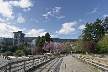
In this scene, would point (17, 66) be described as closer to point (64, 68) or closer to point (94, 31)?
point (64, 68)

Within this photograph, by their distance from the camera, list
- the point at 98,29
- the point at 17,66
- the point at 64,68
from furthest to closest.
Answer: the point at 98,29
the point at 64,68
the point at 17,66

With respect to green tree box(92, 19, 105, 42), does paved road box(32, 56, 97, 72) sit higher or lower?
lower

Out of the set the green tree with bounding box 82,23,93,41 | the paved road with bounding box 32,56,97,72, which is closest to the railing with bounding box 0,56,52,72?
the paved road with bounding box 32,56,97,72

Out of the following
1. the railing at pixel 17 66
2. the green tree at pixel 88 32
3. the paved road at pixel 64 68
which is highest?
the green tree at pixel 88 32

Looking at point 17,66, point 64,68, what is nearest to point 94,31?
point 64,68

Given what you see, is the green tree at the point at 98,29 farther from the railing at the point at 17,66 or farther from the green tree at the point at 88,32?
the railing at the point at 17,66

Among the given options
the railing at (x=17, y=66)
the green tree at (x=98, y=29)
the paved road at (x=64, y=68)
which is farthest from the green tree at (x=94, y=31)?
the railing at (x=17, y=66)

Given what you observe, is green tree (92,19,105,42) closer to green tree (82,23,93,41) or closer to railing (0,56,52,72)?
green tree (82,23,93,41)

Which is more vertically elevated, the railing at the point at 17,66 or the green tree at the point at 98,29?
the green tree at the point at 98,29

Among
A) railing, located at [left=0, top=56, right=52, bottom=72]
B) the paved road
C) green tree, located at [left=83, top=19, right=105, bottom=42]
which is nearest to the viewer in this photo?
railing, located at [left=0, top=56, right=52, bottom=72]

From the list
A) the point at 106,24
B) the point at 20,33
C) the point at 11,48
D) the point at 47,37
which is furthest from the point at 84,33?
the point at 20,33

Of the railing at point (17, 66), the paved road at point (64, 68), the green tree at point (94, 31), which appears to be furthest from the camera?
the green tree at point (94, 31)

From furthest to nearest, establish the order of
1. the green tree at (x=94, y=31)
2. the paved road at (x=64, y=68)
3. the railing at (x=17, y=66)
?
the green tree at (x=94, y=31) < the paved road at (x=64, y=68) < the railing at (x=17, y=66)

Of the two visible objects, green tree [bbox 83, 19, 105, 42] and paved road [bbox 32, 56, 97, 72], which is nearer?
paved road [bbox 32, 56, 97, 72]
